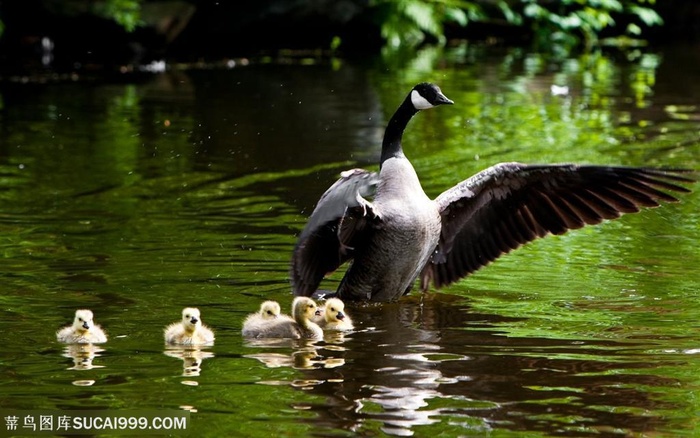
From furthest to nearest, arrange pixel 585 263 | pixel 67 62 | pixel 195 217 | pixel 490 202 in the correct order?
pixel 67 62
pixel 195 217
pixel 585 263
pixel 490 202

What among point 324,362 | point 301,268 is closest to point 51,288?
point 301,268

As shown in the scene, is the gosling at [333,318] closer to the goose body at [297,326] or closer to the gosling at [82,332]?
the goose body at [297,326]

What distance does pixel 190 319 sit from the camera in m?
6.65

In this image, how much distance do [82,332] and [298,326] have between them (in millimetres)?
1231

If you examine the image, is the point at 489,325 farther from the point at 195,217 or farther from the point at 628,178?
the point at 195,217

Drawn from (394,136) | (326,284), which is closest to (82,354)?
(326,284)

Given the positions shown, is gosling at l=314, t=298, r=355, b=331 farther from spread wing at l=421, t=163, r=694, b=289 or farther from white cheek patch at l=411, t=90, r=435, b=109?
white cheek patch at l=411, t=90, r=435, b=109

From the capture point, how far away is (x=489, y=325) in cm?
746

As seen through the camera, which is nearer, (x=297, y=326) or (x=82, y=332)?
(x=82, y=332)

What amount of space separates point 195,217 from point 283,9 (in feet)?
53.3

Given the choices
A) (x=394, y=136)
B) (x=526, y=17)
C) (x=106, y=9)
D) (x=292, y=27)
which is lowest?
(x=394, y=136)

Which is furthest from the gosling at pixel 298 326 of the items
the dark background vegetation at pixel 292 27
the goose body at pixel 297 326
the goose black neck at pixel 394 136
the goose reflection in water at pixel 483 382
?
the dark background vegetation at pixel 292 27

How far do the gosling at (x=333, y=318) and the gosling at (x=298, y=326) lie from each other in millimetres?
105

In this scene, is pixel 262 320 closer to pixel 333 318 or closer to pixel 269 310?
pixel 269 310
